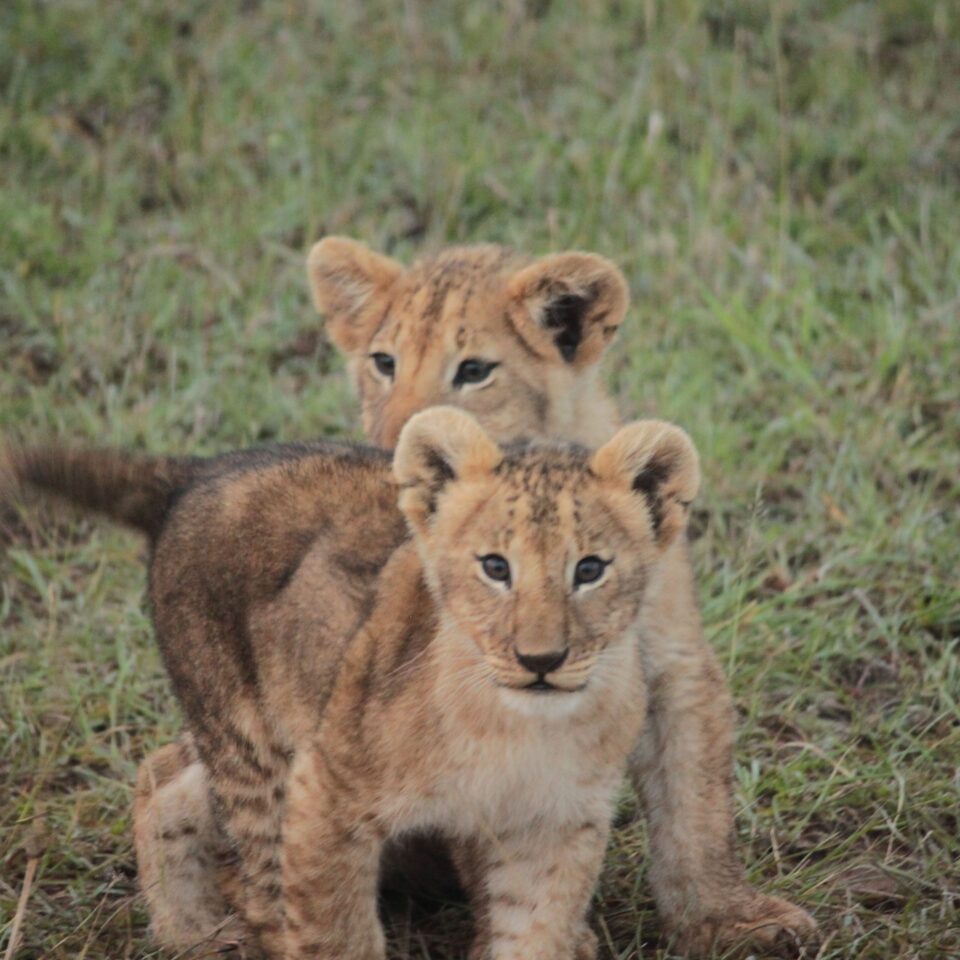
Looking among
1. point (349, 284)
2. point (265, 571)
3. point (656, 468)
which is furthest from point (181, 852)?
point (349, 284)

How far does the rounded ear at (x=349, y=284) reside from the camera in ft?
17.2

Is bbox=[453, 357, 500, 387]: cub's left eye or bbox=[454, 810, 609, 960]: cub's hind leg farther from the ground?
bbox=[453, 357, 500, 387]: cub's left eye

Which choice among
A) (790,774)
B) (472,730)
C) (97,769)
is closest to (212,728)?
(472,730)

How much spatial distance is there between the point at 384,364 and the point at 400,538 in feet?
3.07

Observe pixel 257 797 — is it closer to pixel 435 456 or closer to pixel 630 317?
pixel 435 456

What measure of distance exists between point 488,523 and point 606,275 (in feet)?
4.16

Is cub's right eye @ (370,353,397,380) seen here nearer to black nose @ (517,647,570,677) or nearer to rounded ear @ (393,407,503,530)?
rounded ear @ (393,407,503,530)

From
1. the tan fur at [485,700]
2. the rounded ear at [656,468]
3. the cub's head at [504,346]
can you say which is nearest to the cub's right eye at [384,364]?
the cub's head at [504,346]

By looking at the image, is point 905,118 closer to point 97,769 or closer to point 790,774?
point 790,774

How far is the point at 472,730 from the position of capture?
3.85 meters

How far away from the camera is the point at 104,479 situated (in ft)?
14.5

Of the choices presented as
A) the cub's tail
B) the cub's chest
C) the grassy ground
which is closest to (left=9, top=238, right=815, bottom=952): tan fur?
the cub's tail

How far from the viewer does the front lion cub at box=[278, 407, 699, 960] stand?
3.77 m

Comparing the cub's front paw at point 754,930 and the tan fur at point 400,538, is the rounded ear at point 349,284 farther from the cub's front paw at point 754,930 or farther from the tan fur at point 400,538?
the cub's front paw at point 754,930
